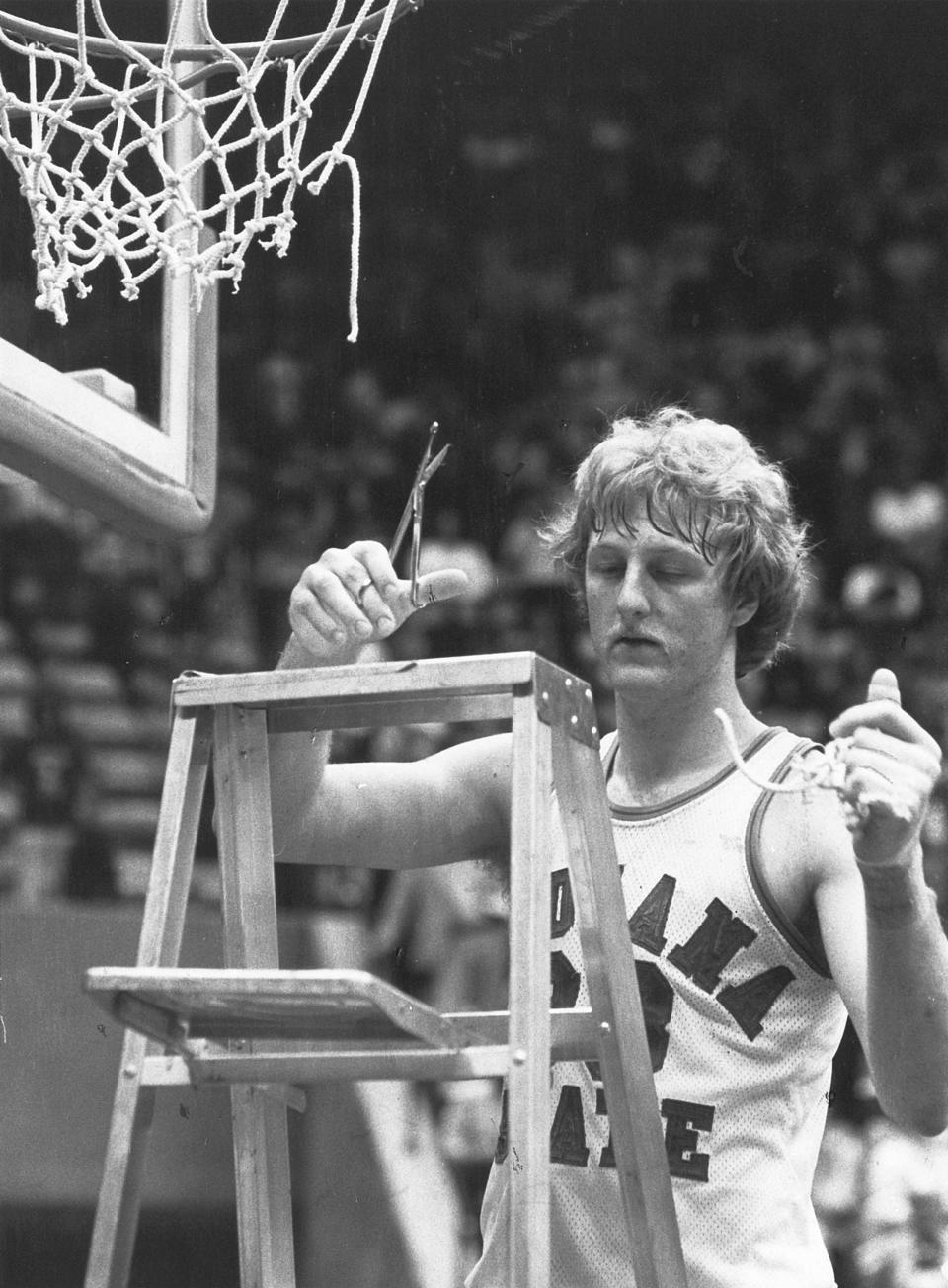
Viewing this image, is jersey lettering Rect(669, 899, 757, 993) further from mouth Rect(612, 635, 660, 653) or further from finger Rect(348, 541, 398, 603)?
finger Rect(348, 541, 398, 603)

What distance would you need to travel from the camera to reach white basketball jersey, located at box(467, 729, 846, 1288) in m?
1.69

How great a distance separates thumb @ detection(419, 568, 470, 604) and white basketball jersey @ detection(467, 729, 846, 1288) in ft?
1.09

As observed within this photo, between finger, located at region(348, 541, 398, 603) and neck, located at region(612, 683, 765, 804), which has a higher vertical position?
finger, located at region(348, 541, 398, 603)

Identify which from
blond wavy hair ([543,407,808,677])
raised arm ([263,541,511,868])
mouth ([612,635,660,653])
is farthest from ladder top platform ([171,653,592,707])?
blond wavy hair ([543,407,808,677])

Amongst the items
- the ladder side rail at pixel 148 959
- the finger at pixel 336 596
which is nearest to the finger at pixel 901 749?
the finger at pixel 336 596

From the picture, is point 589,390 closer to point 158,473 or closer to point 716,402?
point 716,402

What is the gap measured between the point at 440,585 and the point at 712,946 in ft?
1.37

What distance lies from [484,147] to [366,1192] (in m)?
2.01

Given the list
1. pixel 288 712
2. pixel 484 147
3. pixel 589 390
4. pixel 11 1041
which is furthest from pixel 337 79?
pixel 288 712

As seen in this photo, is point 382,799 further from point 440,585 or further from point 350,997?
point 350,997

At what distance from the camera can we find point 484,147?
379cm

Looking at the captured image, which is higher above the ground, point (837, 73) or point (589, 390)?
point (837, 73)

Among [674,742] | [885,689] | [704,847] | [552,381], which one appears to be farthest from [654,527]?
[552,381]

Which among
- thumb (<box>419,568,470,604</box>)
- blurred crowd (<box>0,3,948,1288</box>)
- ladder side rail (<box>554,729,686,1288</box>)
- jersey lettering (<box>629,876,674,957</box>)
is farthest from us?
blurred crowd (<box>0,3,948,1288</box>)
